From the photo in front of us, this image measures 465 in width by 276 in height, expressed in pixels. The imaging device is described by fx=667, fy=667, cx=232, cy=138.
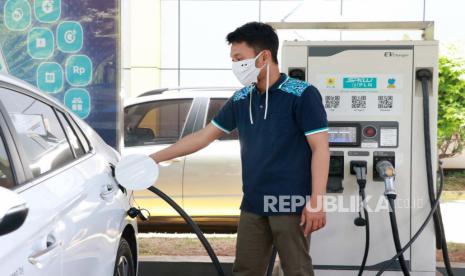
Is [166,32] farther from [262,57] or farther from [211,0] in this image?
[262,57]

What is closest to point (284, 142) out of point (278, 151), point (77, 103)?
point (278, 151)

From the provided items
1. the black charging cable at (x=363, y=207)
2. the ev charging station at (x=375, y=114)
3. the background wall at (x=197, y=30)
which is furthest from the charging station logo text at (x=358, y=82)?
the background wall at (x=197, y=30)

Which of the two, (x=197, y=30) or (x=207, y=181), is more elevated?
(x=197, y=30)

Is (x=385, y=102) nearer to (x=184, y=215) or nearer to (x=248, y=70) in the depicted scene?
(x=248, y=70)

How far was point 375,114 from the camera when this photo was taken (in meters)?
4.21

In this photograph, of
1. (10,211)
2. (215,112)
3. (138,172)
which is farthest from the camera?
(215,112)

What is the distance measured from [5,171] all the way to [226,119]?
1.38 meters

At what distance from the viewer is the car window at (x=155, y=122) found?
675 centimetres

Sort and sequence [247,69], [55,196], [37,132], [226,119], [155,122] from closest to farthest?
[55,196] < [37,132] < [247,69] < [226,119] < [155,122]

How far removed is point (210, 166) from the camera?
6461mm

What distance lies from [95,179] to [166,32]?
10.4 m

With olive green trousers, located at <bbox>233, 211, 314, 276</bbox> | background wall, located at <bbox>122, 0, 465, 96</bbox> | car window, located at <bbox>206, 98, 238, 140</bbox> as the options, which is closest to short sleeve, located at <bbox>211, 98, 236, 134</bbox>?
olive green trousers, located at <bbox>233, 211, 314, 276</bbox>

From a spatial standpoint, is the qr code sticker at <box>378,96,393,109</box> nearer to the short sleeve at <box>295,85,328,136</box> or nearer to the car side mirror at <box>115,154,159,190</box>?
the short sleeve at <box>295,85,328,136</box>

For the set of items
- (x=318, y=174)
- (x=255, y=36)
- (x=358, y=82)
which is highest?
(x=255, y=36)
